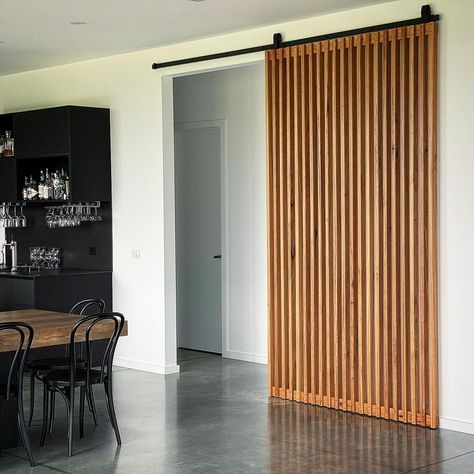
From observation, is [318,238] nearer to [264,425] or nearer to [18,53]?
[264,425]

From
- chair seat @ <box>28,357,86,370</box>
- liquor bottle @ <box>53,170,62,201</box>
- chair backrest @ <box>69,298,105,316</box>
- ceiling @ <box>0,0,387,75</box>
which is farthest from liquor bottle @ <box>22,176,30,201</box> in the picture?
chair seat @ <box>28,357,86,370</box>

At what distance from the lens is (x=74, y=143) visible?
333 inches

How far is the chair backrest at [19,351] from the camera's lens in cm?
523

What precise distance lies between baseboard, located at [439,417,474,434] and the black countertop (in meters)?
3.78

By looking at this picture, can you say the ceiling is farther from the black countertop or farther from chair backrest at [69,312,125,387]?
chair backrest at [69,312,125,387]

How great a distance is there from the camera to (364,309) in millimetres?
6570

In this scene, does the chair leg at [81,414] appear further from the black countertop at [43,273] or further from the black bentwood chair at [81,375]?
the black countertop at [43,273]

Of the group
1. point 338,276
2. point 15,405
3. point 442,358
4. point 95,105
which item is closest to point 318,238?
point 338,276

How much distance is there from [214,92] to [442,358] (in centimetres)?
416

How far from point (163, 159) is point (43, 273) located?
1565 mm

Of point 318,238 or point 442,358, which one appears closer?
point 442,358

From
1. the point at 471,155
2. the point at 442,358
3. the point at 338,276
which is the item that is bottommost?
the point at 442,358

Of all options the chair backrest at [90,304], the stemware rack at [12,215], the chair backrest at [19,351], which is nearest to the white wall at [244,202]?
the chair backrest at [90,304]

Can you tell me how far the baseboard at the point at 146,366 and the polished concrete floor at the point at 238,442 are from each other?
843 millimetres
